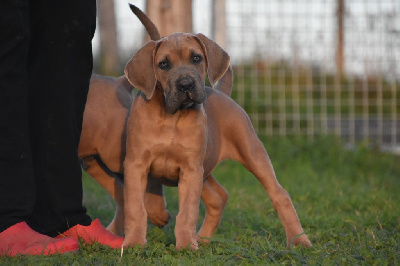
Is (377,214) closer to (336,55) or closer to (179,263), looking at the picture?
(179,263)

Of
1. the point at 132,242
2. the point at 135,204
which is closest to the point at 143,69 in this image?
the point at 135,204

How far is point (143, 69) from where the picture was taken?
3557 millimetres

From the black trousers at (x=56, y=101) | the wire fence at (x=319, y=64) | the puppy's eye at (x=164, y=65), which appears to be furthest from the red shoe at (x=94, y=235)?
the wire fence at (x=319, y=64)

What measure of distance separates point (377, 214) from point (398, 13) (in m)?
4.86

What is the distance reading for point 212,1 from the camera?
8891 mm

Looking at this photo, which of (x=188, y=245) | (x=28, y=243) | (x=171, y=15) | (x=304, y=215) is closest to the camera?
(x=28, y=243)

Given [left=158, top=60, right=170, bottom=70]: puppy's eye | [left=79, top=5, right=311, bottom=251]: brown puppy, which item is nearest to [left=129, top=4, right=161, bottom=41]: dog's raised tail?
[left=79, top=5, right=311, bottom=251]: brown puppy

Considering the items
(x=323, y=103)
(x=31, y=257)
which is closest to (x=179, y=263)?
(x=31, y=257)

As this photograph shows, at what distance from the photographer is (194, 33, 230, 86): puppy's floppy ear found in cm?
362

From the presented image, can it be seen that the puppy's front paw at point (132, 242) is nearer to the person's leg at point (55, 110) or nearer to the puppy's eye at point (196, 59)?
the person's leg at point (55, 110)

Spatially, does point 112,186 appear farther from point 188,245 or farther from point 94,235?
point 188,245

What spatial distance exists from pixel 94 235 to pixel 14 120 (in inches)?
27.9

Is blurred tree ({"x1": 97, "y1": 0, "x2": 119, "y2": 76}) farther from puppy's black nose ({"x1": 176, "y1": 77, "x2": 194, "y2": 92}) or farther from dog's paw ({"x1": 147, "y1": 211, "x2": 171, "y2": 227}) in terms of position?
puppy's black nose ({"x1": 176, "y1": 77, "x2": 194, "y2": 92})

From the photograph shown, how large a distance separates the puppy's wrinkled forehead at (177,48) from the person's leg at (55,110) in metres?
0.39
